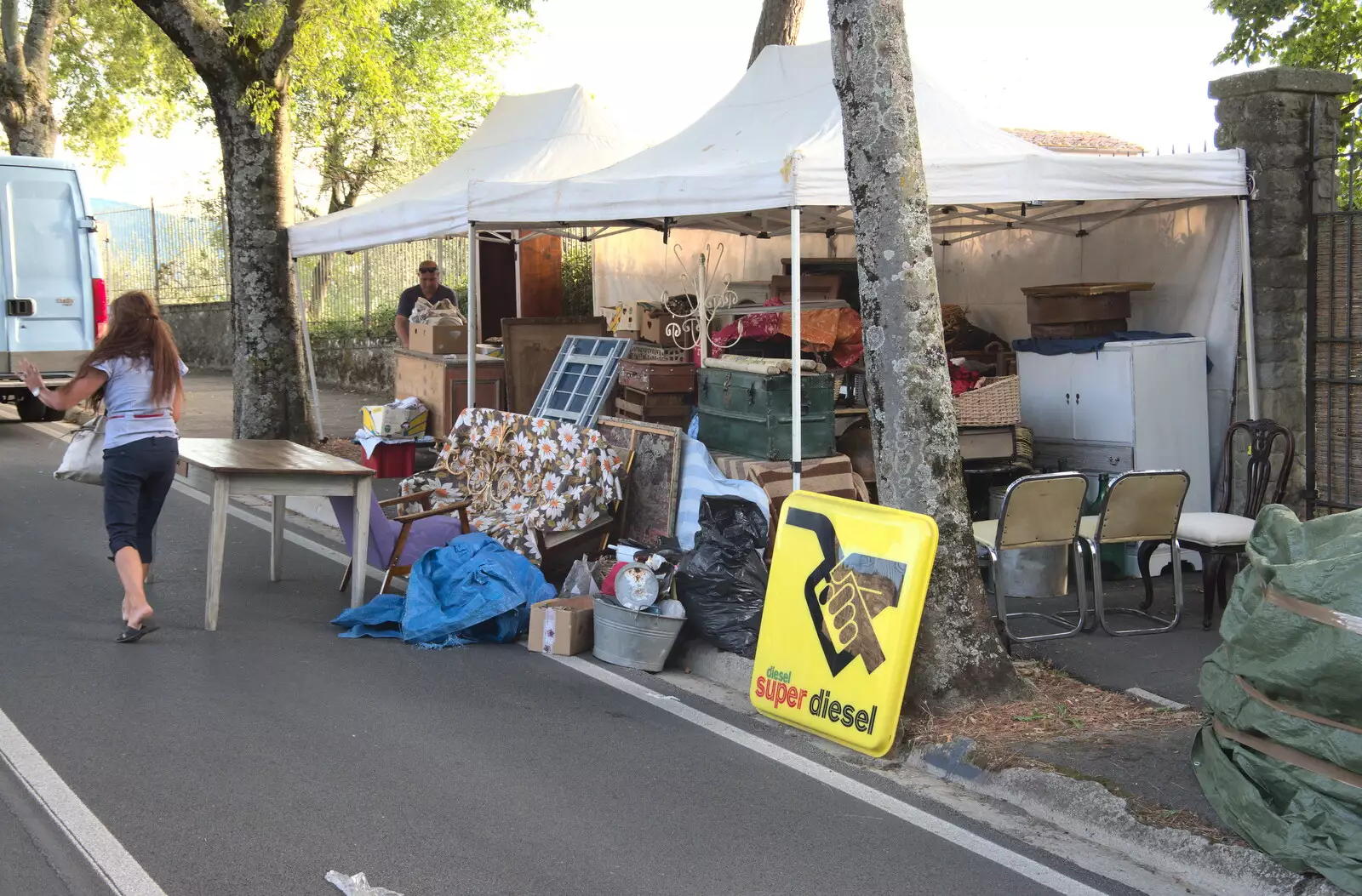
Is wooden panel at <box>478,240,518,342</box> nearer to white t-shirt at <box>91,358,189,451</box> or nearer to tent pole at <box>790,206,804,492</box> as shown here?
tent pole at <box>790,206,804,492</box>

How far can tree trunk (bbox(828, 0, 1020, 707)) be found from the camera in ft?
17.6

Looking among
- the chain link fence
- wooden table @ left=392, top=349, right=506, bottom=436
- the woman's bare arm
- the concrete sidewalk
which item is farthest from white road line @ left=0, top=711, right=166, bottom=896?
the concrete sidewalk

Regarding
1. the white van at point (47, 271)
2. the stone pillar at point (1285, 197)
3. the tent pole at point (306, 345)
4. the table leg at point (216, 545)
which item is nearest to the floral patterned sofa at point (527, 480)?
the table leg at point (216, 545)

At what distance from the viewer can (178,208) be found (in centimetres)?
2334

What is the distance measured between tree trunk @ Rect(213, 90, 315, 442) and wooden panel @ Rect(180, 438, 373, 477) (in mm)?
4628

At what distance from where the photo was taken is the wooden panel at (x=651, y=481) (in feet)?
26.0

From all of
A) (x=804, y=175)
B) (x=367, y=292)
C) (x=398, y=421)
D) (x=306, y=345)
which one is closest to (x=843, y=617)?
(x=804, y=175)

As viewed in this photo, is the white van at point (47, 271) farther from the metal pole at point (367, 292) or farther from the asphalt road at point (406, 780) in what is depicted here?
the asphalt road at point (406, 780)

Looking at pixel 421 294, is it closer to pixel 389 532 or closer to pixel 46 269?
pixel 46 269

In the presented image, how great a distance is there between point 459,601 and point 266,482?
4.01 feet

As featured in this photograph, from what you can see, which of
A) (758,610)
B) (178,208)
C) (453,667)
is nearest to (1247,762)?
(758,610)

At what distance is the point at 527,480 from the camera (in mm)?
7738

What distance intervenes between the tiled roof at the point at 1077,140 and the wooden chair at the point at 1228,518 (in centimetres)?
1626

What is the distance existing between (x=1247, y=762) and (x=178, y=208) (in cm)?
2307
